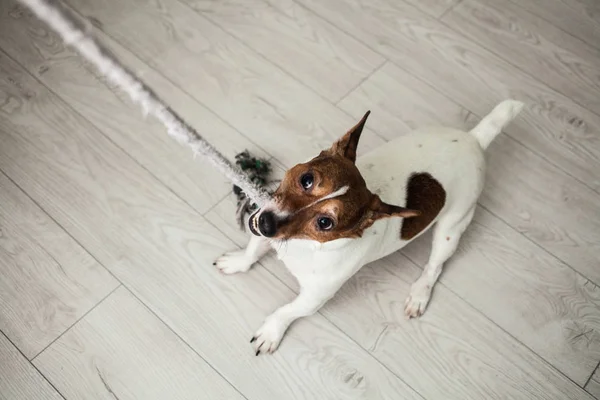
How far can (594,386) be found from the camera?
5.92ft

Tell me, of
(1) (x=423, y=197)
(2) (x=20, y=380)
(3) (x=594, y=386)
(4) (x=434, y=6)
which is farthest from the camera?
(4) (x=434, y=6)

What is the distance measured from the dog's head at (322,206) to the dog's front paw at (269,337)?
1.69ft

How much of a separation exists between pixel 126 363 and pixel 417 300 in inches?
39.1

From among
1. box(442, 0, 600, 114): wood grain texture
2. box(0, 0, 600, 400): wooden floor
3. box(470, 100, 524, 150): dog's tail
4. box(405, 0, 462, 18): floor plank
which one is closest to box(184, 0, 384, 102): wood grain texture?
box(0, 0, 600, 400): wooden floor

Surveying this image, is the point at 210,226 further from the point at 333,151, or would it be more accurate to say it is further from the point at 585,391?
the point at 585,391

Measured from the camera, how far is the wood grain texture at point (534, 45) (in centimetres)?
237

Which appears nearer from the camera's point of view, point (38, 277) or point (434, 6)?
point (38, 277)

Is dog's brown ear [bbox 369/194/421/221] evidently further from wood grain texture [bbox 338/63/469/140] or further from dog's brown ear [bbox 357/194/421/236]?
wood grain texture [bbox 338/63/469/140]

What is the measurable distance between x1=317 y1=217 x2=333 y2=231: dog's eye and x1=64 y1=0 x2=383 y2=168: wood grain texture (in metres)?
0.82

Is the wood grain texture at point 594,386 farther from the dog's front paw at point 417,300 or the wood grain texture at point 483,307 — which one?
the dog's front paw at point 417,300

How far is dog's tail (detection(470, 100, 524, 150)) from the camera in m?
1.73

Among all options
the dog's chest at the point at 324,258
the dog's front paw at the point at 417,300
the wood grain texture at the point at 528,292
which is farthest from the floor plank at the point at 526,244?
the dog's chest at the point at 324,258

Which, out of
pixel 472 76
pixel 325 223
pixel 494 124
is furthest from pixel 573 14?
pixel 325 223

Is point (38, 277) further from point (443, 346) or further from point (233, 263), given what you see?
point (443, 346)
